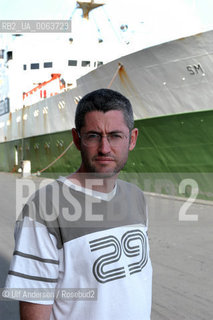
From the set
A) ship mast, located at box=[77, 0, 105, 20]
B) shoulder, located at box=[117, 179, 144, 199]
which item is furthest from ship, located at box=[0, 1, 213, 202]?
ship mast, located at box=[77, 0, 105, 20]

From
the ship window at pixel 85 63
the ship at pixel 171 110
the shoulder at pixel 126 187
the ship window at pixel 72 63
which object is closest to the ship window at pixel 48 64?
the ship window at pixel 72 63

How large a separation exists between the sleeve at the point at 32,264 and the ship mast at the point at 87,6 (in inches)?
868

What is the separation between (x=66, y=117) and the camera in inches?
639

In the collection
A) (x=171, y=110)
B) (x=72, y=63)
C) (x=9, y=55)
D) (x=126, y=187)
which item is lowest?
(x=126, y=187)

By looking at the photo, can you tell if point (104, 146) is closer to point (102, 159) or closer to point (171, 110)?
point (102, 159)

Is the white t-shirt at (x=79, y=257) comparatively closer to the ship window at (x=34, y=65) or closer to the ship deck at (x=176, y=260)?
the ship deck at (x=176, y=260)

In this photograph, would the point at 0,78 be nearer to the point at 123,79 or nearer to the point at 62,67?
the point at 62,67

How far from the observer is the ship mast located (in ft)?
71.7

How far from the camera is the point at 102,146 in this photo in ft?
4.78

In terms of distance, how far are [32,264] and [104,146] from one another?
18.1 inches

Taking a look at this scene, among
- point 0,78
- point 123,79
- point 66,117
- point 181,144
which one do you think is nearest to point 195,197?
point 181,144

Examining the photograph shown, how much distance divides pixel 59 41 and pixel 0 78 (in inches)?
239

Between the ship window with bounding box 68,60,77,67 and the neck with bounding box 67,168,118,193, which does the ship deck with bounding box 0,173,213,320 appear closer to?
the neck with bounding box 67,168,118,193

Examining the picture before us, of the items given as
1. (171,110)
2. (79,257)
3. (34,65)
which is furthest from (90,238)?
(34,65)
